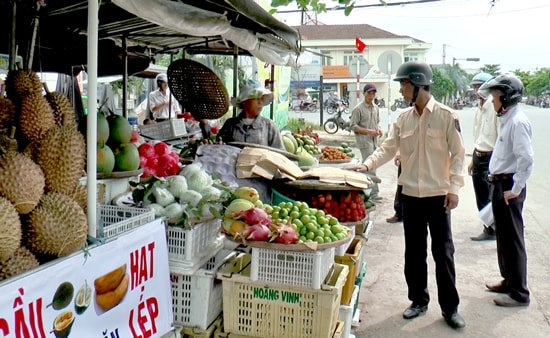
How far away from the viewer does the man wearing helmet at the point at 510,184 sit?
471 centimetres

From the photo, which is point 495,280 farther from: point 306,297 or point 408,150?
point 306,297

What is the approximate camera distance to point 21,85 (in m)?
2.45

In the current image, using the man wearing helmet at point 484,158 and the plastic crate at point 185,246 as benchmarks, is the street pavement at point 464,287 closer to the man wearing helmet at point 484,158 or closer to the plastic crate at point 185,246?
the man wearing helmet at point 484,158

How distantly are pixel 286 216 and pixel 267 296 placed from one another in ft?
1.73

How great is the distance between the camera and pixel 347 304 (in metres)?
3.67

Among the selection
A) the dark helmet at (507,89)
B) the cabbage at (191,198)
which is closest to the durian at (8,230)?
the cabbage at (191,198)

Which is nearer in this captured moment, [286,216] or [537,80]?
[286,216]

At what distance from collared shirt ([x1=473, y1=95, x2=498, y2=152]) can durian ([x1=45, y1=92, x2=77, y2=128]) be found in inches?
223

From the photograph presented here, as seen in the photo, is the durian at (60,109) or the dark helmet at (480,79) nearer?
the durian at (60,109)

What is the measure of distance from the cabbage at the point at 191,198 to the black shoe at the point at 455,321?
2.52 meters

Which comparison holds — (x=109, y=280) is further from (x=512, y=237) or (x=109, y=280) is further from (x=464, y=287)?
(x=464, y=287)

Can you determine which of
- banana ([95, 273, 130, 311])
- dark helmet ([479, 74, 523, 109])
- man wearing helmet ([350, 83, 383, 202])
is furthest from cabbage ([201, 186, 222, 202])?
man wearing helmet ([350, 83, 383, 202])

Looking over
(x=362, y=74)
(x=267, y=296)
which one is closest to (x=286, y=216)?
(x=267, y=296)

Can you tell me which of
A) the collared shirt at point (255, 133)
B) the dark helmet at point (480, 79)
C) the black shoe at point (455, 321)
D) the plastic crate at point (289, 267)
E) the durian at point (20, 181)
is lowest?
the black shoe at point (455, 321)
